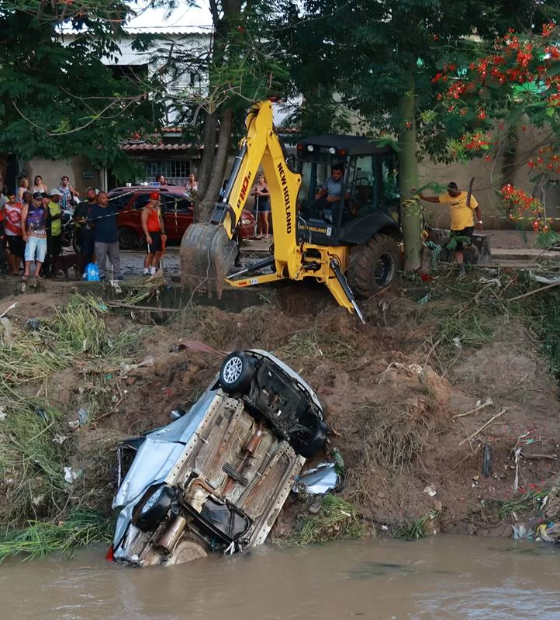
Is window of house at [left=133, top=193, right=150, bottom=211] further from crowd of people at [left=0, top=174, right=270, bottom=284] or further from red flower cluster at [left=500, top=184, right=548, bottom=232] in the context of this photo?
red flower cluster at [left=500, top=184, right=548, bottom=232]

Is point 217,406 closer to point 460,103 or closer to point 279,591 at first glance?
point 279,591

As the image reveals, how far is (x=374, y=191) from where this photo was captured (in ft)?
47.8

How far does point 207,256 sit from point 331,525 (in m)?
3.70

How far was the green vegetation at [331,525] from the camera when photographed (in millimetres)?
10219

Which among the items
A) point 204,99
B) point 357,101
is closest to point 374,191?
point 357,101

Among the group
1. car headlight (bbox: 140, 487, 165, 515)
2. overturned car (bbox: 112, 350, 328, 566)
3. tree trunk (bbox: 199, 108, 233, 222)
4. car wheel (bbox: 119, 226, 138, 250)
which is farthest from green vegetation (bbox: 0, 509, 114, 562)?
car wheel (bbox: 119, 226, 138, 250)

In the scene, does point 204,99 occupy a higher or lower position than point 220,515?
higher

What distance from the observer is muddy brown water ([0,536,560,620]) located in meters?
8.68

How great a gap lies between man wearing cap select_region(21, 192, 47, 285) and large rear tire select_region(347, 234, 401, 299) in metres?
5.28

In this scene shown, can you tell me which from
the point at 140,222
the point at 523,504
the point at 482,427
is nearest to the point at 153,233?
the point at 140,222

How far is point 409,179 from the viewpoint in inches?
591

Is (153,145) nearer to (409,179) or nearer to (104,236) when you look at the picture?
(104,236)

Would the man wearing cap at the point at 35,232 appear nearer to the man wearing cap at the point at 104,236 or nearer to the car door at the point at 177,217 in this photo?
the man wearing cap at the point at 104,236

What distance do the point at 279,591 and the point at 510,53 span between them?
23.3 ft
